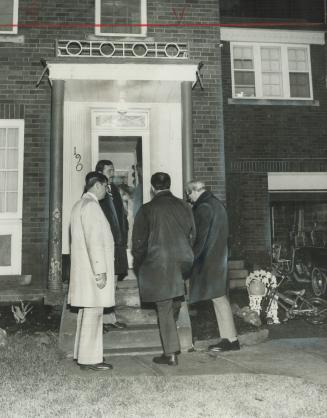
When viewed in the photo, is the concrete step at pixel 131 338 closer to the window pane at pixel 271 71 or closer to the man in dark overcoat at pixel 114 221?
the man in dark overcoat at pixel 114 221

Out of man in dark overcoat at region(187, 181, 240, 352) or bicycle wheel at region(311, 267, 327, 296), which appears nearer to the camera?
man in dark overcoat at region(187, 181, 240, 352)

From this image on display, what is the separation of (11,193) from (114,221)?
3145mm

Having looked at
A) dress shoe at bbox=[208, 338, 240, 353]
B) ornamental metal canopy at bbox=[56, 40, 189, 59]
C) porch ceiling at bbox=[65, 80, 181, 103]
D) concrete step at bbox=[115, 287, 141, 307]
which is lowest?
dress shoe at bbox=[208, 338, 240, 353]

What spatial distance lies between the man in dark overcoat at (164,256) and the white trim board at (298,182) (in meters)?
7.16

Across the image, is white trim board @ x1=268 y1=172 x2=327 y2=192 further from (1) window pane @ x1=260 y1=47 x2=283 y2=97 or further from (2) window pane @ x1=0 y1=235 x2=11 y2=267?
(2) window pane @ x1=0 y1=235 x2=11 y2=267

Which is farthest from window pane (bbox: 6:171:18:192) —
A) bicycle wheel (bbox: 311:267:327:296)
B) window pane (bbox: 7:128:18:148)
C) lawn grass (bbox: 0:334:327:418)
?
bicycle wheel (bbox: 311:267:327:296)

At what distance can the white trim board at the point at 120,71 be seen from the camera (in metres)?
7.34

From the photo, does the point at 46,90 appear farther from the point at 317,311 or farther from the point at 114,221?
the point at 317,311

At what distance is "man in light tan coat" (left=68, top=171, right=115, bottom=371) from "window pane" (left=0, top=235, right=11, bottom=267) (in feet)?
12.2

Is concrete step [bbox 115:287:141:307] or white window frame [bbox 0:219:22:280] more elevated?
white window frame [bbox 0:219:22:280]

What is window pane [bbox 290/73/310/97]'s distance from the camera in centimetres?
1167

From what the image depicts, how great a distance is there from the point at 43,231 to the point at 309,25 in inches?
330

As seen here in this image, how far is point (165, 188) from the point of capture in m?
5.10

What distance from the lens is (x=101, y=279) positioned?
4555 mm
